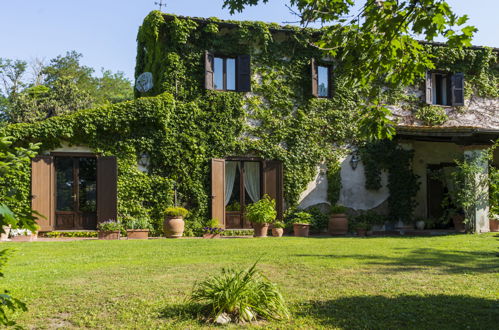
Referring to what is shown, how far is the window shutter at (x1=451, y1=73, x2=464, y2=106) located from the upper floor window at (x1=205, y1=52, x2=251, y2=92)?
6617mm

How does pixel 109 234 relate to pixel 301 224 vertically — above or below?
below

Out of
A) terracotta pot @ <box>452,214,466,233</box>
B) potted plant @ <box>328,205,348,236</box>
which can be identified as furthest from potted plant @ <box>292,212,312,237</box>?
terracotta pot @ <box>452,214,466,233</box>

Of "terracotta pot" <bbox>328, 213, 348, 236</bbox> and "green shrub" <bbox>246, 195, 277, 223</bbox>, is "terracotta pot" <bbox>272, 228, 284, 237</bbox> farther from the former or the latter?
"terracotta pot" <bbox>328, 213, 348, 236</bbox>

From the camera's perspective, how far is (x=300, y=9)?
16.6ft

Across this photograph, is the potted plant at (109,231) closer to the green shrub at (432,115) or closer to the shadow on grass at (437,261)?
the shadow on grass at (437,261)

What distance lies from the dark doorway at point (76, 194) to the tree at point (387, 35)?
9751mm

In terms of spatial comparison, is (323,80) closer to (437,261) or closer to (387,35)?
(437,261)

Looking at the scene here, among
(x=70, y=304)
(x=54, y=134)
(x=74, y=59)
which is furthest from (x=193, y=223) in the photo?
(x=74, y=59)

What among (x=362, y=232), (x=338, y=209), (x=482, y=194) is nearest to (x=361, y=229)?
(x=362, y=232)

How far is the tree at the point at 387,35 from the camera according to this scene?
3.62 meters

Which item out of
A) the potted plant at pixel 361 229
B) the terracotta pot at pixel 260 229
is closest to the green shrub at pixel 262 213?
the terracotta pot at pixel 260 229

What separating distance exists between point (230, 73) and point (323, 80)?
2.89 m

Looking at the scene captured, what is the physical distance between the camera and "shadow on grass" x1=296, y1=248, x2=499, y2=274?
20.4 ft

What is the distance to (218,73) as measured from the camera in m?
13.5
